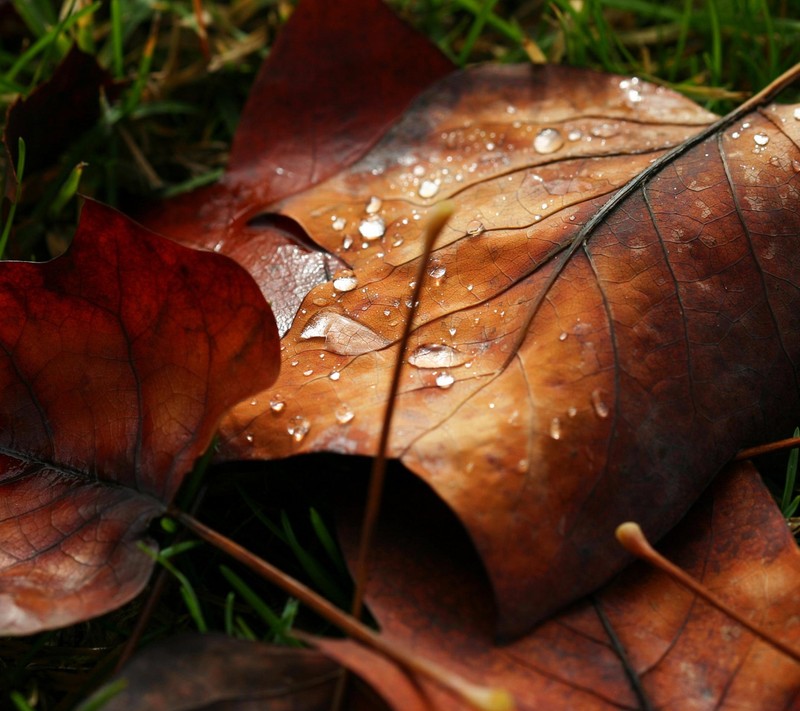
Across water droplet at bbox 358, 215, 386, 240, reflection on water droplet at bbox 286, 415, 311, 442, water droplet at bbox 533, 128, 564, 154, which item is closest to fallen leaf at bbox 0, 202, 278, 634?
reflection on water droplet at bbox 286, 415, 311, 442

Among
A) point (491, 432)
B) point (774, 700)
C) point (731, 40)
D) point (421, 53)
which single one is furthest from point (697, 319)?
point (731, 40)

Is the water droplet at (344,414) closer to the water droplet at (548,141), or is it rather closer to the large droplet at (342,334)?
the large droplet at (342,334)

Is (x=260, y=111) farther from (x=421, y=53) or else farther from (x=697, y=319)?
(x=697, y=319)

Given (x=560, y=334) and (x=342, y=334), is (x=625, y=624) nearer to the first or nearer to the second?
(x=560, y=334)

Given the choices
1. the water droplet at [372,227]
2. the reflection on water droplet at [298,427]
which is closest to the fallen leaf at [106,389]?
the reflection on water droplet at [298,427]

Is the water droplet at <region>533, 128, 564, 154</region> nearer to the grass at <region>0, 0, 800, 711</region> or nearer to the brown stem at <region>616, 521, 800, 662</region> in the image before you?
the grass at <region>0, 0, 800, 711</region>

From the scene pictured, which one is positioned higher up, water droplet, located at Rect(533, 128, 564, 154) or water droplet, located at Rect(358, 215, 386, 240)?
water droplet, located at Rect(358, 215, 386, 240)
